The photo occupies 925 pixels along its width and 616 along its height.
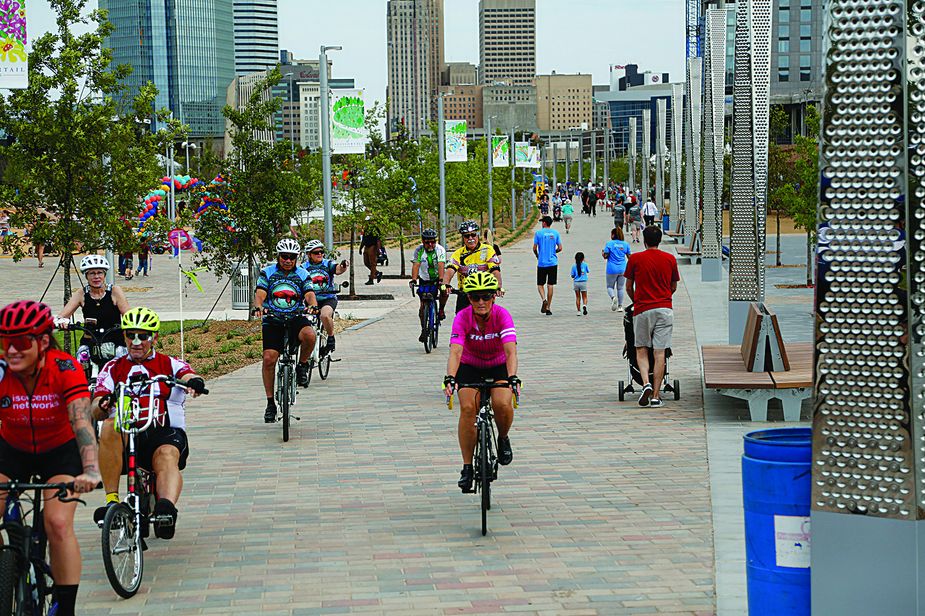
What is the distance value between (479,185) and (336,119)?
31.4 m

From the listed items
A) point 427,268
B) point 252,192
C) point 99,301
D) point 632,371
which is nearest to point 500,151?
point 252,192

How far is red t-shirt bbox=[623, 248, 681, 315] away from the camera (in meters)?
13.2

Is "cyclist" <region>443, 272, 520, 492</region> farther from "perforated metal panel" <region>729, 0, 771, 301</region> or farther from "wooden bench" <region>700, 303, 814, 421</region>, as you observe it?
"perforated metal panel" <region>729, 0, 771, 301</region>

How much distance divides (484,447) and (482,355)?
84cm

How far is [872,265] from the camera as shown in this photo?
5.18m

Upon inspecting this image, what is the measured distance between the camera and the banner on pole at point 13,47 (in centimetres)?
1230

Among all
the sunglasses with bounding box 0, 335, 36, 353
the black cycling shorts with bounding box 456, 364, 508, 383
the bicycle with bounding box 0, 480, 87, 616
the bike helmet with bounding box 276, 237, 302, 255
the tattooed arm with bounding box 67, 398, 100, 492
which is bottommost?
the bicycle with bounding box 0, 480, 87, 616

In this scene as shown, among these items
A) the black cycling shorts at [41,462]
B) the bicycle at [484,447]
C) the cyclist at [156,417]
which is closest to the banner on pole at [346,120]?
the bicycle at [484,447]

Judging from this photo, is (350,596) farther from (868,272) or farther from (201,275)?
(201,275)

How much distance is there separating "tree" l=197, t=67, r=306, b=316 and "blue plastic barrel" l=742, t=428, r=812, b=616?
18666 mm

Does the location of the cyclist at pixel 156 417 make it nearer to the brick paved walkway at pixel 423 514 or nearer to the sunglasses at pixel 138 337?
the sunglasses at pixel 138 337

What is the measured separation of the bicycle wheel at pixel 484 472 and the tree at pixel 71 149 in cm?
989

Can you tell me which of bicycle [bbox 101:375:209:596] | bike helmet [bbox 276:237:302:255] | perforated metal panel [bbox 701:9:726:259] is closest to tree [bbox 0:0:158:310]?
bike helmet [bbox 276:237:302:255]

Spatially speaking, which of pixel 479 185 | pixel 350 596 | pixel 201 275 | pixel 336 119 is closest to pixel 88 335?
pixel 350 596
